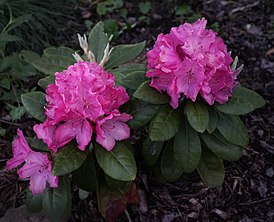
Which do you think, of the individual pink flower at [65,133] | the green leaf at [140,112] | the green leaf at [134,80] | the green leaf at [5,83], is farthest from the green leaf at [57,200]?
the green leaf at [5,83]

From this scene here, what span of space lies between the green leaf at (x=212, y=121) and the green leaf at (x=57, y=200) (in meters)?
0.68

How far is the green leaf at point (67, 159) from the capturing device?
1.86m

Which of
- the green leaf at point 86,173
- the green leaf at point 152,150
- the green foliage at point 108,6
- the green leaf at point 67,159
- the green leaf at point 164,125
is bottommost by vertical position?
the green foliage at point 108,6

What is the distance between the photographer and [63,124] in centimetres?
186

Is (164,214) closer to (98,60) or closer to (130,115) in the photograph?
(130,115)

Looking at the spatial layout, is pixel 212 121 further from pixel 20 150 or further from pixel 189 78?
pixel 20 150

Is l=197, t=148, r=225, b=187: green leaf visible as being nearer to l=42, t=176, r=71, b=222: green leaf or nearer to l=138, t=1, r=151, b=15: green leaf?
l=42, t=176, r=71, b=222: green leaf

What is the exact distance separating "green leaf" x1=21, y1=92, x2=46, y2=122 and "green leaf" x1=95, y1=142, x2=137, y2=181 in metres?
0.29

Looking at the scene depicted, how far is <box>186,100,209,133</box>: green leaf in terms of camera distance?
1949 mm

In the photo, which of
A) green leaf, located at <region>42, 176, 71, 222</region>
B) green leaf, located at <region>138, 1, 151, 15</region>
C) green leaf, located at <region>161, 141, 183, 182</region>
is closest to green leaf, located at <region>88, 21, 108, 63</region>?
green leaf, located at <region>161, 141, 183, 182</region>

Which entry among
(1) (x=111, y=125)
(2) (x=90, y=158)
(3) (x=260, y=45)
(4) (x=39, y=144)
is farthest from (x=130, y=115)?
(3) (x=260, y=45)

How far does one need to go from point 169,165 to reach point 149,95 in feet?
1.55

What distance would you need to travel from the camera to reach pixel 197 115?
1978 millimetres

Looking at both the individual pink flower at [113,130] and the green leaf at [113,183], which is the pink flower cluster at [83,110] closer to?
the individual pink flower at [113,130]
